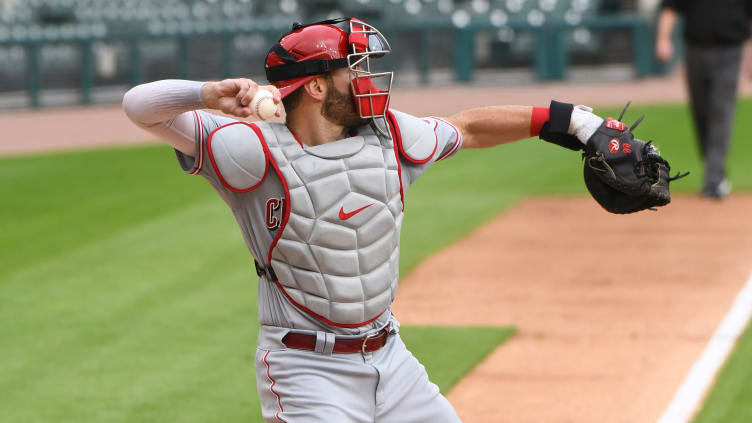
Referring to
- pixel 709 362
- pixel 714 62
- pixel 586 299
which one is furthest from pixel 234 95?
pixel 714 62

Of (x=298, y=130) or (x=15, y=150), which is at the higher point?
(x=298, y=130)

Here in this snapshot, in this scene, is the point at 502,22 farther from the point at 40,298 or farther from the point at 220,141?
the point at 220,141

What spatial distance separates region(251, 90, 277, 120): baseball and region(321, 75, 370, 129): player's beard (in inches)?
16.2

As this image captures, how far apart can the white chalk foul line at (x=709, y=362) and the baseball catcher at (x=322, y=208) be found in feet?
6.07

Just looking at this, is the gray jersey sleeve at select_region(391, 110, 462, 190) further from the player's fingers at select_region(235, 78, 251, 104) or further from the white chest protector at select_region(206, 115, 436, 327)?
the player's fingers at select_region(235, 78, 251, 104)

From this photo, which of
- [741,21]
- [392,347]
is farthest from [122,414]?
[741,21]

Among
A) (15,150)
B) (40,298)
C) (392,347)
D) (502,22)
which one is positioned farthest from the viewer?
(502,22)

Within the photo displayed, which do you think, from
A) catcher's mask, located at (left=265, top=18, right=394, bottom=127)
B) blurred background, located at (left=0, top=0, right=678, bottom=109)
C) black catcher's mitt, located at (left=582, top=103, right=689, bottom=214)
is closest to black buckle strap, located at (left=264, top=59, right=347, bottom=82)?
catcher's mask, located at (left=265, top=18, right=394, bottom=127)

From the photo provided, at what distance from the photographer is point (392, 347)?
11.8 feet

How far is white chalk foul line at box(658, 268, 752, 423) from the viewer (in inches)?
196

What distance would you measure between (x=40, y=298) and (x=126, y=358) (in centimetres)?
154

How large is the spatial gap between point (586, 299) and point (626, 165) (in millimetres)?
3449

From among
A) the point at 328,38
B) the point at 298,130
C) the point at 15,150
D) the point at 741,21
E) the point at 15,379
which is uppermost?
the point at 328,38

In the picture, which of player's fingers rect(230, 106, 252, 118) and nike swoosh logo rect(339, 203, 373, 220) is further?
nike swoosh logo rect(339, 203, 373, 220)
